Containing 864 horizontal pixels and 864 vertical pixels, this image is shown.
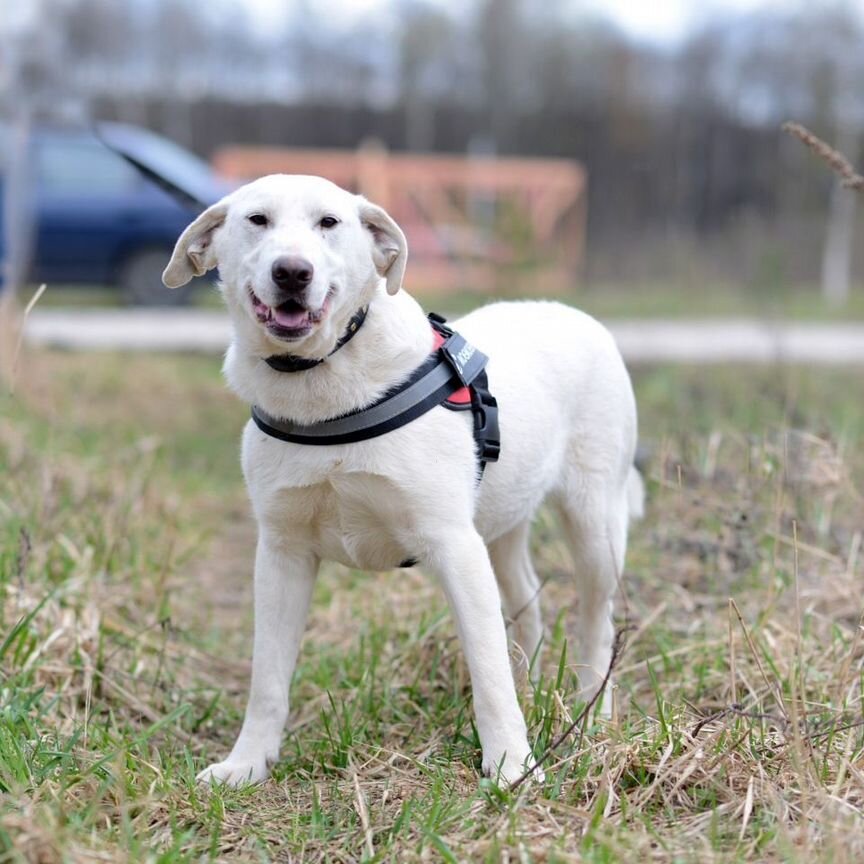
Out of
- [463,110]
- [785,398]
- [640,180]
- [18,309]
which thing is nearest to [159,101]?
[463,110]

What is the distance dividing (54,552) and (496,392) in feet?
6.13

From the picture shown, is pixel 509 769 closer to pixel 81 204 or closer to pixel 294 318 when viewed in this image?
pixel 294 318

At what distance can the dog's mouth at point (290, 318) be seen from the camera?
2.87 metres

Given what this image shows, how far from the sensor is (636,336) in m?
11.7

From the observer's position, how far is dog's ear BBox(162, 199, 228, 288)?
3.17 m

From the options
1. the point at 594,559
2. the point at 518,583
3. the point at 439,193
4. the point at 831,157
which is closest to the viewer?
the point at 831,157

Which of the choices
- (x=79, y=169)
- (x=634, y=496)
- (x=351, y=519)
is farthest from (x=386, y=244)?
(x=79, y=169)

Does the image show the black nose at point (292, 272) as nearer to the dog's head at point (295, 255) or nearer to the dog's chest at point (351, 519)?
the dog's head at point (295, 255)

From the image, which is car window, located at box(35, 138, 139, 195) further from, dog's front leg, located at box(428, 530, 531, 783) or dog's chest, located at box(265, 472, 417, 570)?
dog's front leg, located at box(428, 530, 531, 783)

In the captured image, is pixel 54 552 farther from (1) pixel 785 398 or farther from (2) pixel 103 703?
(1) pixel 785 398

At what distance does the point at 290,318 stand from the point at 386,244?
448mm

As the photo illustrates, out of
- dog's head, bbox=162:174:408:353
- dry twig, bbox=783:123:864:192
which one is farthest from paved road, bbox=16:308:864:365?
dog's head, bbox=162:174:408:353

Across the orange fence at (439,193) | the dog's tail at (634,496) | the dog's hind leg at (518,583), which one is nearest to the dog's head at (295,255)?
the dog's hind leg at (518,583)

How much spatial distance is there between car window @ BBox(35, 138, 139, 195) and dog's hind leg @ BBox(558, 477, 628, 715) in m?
11.0
